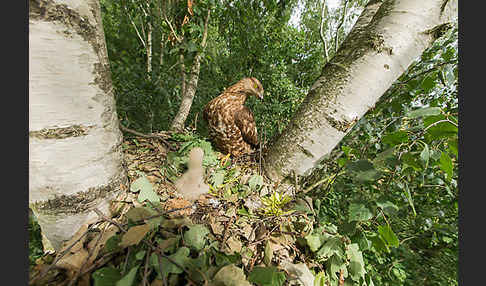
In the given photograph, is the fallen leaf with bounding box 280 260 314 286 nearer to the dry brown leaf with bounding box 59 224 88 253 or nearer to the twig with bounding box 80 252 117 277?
the twig with bounding box 80 252 117 277

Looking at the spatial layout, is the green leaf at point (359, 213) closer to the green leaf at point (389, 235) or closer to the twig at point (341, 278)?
the green leaf at point (389, 235)

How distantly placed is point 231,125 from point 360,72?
772 millimetres

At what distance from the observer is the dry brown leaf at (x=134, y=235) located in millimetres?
458

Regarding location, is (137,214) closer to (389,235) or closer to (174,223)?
(174,223)

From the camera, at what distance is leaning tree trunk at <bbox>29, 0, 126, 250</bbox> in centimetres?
45

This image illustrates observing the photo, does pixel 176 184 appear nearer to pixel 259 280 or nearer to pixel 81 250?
pixel 81 250

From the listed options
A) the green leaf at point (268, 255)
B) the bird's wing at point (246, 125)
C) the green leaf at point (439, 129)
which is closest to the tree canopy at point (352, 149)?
the green leaf at point (439, 129)

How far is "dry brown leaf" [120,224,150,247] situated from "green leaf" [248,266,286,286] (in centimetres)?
31

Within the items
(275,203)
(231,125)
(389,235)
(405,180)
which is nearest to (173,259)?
(275,203)

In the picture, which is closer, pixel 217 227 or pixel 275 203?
pixel 217 227

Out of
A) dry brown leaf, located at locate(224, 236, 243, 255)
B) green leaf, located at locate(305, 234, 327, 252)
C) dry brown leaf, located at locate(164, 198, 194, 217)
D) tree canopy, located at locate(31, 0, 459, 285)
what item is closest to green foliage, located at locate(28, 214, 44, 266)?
tree canopy, located at locate(31, 0, 459, 285)

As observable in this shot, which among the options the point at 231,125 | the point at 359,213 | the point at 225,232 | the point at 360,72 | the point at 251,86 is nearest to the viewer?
the point at 359,213

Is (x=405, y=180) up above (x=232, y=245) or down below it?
above

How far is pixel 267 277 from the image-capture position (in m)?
0.47
